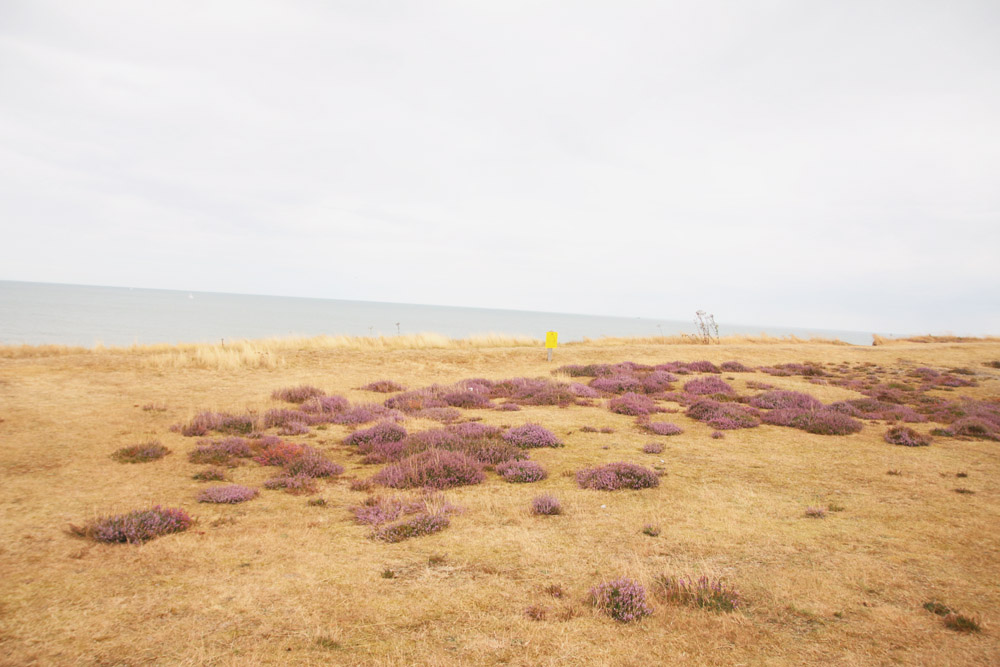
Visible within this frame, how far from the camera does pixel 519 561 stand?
6348 mm

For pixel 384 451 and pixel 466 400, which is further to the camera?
pixel 466 400

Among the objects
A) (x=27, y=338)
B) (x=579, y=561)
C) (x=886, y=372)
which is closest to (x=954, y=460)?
(x=579, y=561)

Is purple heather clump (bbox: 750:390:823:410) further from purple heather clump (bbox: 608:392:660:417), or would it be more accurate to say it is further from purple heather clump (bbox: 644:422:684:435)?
purple heather clump (bbox: 644:422:684:435)

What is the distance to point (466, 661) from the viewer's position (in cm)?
431

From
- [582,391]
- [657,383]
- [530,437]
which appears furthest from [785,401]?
[530,437]

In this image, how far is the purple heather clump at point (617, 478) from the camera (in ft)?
30.6

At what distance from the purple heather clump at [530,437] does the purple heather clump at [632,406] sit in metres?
4.67

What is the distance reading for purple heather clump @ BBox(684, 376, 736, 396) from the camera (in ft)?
64.8

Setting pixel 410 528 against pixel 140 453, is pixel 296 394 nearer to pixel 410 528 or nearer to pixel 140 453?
pixel 140 453

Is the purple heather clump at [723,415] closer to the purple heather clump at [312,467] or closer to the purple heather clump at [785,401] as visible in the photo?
the purple heather clump at [785,401]

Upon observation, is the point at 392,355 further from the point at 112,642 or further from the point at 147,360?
the point at 112,642

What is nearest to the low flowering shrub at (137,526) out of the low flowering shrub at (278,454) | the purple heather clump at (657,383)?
the low flowering shrub at (278,454)

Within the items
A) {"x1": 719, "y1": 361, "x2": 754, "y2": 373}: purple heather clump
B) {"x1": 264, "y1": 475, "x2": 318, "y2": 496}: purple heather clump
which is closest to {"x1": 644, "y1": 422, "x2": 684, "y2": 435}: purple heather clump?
{"x1": 264, "y1": 475, "x2": 318, "y2": 496}: purple heather clump

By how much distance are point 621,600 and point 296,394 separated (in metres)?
15.2
